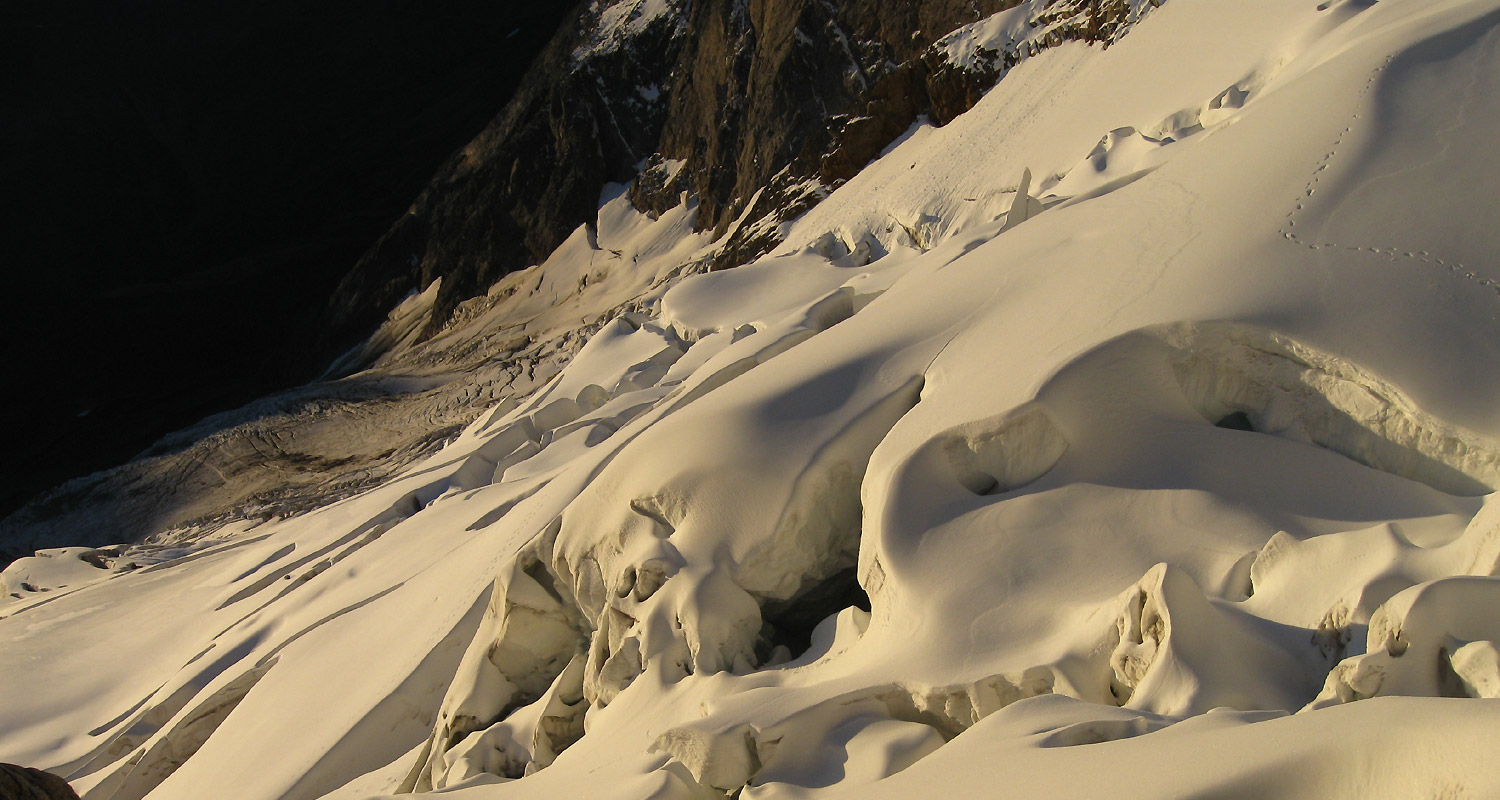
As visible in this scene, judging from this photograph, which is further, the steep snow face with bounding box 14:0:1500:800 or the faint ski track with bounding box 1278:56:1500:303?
the faint ski track with bounding box 1278:56:1500:303

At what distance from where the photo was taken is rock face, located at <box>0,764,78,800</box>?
516cm

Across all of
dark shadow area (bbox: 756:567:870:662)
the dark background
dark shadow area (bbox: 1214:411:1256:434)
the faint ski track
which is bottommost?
dark shadow area (bbox: 756:567:870:662)

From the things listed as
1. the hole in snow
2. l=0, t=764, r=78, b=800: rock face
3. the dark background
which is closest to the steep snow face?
the hole in snow

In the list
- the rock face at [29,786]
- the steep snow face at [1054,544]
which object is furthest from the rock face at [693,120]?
the rock face at [29,786]

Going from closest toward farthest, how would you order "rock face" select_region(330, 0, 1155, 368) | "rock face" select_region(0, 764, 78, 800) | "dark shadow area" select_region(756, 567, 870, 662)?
"rock face" select_region(0, 764, 78, 800) → "dark shadow area" select_region(756, 567, 870, 662) → "rock face" select_region(330, 0, 1155, 368)

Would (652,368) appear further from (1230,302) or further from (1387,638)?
(1387,638)

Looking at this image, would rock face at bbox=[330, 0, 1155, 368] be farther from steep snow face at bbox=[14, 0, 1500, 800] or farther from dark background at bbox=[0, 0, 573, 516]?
steep snow face at bbox=[14, 0, 1500, 800]

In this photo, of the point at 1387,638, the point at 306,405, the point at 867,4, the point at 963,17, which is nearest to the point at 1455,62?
the point at 1387,638

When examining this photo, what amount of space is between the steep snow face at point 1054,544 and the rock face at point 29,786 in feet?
5.89

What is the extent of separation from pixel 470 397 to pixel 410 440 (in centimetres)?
180

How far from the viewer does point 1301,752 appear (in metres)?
3.11

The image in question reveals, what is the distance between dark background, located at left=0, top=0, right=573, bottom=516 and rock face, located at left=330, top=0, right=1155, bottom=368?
194 inches

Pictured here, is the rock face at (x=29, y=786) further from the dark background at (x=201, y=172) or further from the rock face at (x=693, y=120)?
the dark background at (x=201, y=172)

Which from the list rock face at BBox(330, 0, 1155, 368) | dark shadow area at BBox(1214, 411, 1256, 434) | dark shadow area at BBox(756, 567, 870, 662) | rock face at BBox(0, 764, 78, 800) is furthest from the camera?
Answer: rock face at BBox(330, 0, 1155, 368)
